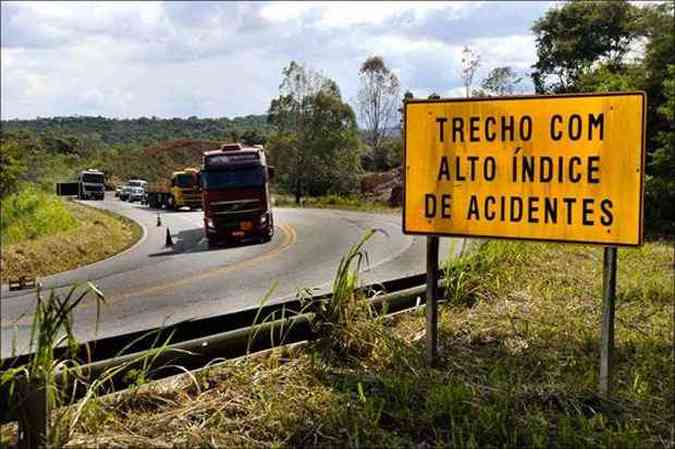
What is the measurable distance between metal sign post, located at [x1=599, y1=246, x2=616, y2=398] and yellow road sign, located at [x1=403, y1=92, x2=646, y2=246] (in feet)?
0.68

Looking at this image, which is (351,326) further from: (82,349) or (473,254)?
(82,349)

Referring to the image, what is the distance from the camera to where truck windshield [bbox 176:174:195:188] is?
2.68 metres

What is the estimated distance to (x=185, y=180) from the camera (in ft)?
8.82

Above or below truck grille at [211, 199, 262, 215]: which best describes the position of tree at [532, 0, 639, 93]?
above

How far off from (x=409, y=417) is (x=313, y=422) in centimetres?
56

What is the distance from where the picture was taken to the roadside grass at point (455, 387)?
12.5 feet

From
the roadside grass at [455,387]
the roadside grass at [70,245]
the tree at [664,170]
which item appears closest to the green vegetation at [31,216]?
the roadside grass at [70,245]

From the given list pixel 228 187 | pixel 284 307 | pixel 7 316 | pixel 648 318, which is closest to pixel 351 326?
pixel 284 307

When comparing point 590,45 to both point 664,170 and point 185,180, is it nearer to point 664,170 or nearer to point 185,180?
point 185,180

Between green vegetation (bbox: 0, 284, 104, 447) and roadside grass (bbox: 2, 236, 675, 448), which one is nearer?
green vegetation (bbox: 0, 284, 104, 447)

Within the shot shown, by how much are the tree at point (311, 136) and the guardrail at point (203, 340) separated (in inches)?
32.7

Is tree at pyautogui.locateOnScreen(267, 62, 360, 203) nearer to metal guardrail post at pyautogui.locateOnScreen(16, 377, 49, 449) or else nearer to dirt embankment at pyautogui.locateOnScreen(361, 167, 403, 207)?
dirt embankment at pyautogui.locateOnScreen(361, 167, 403, 207)

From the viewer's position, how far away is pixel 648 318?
6.84 meters

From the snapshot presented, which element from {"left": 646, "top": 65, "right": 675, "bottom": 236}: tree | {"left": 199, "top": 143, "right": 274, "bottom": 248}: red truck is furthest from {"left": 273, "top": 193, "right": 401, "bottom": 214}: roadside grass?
{"left": 646, "top": 65, "right": 675, "bottom": 236}: tree
